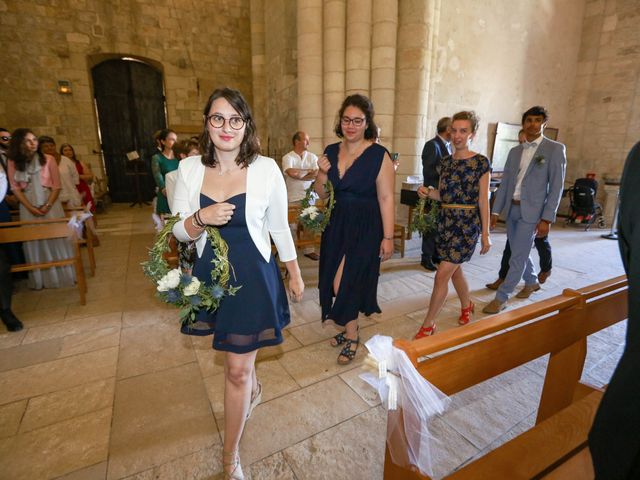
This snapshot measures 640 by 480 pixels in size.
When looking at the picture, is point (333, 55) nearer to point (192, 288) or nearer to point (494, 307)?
point (494, 307)

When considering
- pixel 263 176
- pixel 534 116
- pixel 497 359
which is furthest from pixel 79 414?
pixel 534 116

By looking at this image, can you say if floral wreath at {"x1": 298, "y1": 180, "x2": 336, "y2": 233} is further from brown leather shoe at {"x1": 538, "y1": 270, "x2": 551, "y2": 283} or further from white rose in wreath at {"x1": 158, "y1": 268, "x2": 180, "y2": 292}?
brown leather shoe at {"x1": 538, "y1": 270, "x2": 551, "y2": 283}

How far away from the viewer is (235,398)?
1608 millimetres

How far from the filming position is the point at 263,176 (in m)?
1.59

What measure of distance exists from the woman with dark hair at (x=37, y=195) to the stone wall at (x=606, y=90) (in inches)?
468

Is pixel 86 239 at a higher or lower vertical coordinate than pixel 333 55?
lower

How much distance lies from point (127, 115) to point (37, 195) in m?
6.99

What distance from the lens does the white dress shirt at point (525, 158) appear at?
→ 3.48 m

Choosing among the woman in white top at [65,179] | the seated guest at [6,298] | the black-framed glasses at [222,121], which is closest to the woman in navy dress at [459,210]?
the black-framed glasses at [222,121]

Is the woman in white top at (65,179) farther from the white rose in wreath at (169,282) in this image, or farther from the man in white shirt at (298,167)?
the white rose in wreath at (169,282)

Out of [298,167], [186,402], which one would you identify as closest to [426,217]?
[298,167]

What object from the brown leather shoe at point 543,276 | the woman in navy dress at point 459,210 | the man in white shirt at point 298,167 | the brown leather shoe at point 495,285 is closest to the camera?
the woman in navy dress at point 459,210

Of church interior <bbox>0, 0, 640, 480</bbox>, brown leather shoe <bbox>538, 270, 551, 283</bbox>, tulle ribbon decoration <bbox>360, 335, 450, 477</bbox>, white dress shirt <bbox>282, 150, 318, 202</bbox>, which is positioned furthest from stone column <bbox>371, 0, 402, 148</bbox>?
tulle ribbon decoration <bbox>360, 335, 450, 477</bbox>

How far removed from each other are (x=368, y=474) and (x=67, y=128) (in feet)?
35.0
